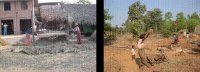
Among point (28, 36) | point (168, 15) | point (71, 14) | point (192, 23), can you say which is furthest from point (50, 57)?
point (192, 23)

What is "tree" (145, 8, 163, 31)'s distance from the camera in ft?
8.91

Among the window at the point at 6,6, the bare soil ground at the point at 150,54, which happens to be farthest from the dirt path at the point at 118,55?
the window at the point at 6,6

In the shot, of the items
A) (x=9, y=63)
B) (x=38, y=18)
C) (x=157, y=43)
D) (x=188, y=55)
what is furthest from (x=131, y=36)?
(x=9, y=63)

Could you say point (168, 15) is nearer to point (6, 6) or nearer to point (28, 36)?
point (28, 36)

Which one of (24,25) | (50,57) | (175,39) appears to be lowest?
(50,57)

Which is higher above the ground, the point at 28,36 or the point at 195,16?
the point at 195,16

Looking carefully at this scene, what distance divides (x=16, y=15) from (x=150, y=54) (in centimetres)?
114

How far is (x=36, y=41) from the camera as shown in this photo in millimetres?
2697

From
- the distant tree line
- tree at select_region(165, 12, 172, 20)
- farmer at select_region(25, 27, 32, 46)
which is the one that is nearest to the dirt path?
the distant tree line

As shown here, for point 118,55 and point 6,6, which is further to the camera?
point 118,55

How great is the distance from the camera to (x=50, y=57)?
2.71m

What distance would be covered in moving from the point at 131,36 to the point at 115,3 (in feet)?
1.00

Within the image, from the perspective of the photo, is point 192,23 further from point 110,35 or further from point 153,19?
point 110,35

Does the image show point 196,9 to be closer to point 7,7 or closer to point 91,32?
point 91,32
